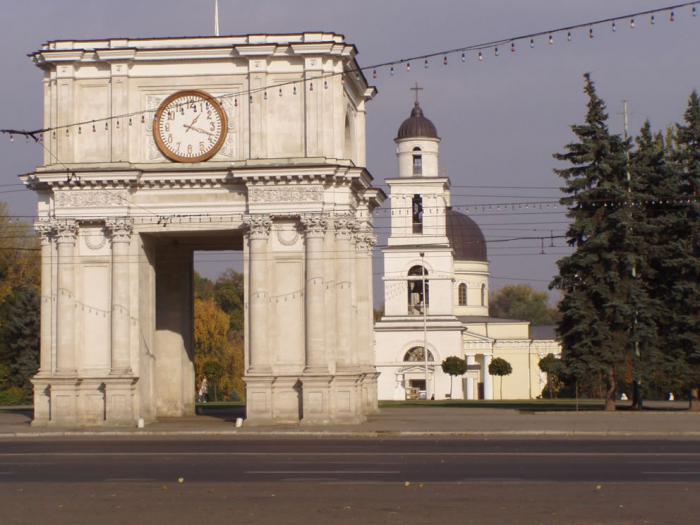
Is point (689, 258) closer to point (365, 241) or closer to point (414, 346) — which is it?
point (365, 241)

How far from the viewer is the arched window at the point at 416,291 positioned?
106000mm

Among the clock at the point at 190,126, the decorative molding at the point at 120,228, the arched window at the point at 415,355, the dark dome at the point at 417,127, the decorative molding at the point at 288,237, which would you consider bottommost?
the arched window at the point at 415,355

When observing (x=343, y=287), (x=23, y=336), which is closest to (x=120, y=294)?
(x=343, y=287)

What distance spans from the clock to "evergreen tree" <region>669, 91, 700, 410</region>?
1896cm

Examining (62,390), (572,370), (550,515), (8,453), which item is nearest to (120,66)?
(62,390)

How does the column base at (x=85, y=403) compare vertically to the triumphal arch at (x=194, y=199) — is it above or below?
below

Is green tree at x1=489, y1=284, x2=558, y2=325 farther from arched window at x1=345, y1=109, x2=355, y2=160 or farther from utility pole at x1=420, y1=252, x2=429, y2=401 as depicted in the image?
arched window at x1=345, y1=109, x2=355, y2=160

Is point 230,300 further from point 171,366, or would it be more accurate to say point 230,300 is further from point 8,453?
point 8,453

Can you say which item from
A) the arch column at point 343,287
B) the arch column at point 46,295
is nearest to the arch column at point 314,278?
the arch column at point 343,287

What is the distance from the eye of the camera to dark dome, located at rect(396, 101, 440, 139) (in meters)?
103

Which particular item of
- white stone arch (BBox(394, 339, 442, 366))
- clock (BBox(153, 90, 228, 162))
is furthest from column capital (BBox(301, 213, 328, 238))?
white stone arch (BBox(394, 339, 442, 366))

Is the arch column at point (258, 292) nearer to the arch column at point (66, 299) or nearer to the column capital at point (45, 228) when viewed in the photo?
the arch column at point (66, 299)

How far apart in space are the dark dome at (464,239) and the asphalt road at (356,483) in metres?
86.9

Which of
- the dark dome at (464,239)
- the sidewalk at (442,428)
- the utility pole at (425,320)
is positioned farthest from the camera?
the dark dome at (464,239)
